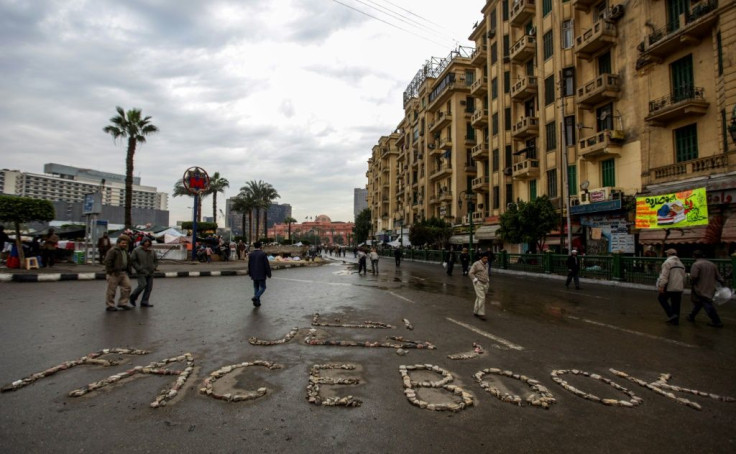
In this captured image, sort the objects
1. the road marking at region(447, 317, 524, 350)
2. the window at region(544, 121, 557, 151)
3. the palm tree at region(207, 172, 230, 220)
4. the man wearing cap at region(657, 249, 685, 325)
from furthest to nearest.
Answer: the palm tree at region(207, 172, 230, 220)
the window at region(544, 121, 557, 151)
the man wearing cap at region(657, 249, 685, 325)
the road marking at region(447, 317, 524, 350)

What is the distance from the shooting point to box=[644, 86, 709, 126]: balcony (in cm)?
1834

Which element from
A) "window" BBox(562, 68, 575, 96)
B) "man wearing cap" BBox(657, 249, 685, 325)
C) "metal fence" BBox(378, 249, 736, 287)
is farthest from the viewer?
"window" BBox(562, 68, 575, 96)

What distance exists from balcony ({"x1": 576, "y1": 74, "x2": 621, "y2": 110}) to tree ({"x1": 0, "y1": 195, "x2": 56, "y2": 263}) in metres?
32.0

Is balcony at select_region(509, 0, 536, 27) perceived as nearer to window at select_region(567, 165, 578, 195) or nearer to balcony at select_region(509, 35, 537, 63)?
balcony at select_region(509, 35, 537, 63)

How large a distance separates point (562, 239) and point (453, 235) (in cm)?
1885

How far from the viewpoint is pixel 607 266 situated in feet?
59.9

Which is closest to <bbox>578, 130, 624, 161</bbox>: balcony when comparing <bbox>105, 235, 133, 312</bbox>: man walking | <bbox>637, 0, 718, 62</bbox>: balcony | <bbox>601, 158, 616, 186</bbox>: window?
<bbox>601, 158, 616, 186</bbox>: window

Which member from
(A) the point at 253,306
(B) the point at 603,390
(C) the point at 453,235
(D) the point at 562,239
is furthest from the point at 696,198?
(C) the point at 453,235

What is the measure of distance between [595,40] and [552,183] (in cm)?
999

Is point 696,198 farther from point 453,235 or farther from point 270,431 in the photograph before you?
point 453,235

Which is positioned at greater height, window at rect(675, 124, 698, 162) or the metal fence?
window at rect(675, 124, 698, 162)

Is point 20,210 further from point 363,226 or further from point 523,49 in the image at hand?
point 363,226

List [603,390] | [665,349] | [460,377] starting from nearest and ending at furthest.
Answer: [603,390] → [460,377] → [665,349]

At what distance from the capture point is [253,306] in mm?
10156
